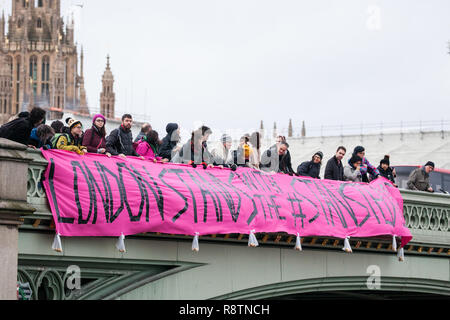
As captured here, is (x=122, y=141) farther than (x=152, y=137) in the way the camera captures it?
No

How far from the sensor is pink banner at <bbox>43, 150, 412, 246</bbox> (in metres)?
17.8

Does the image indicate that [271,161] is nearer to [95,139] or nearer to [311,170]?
[311,170]

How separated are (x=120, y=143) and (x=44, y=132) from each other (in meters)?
2.18

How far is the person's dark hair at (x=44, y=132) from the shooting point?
17.6m

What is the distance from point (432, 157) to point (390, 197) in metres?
49.1

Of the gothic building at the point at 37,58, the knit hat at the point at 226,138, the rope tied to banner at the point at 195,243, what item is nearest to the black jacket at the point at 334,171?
the knit hat at the point at 226,138

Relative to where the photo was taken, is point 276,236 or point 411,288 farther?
point 411,288

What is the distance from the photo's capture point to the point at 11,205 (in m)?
16.2

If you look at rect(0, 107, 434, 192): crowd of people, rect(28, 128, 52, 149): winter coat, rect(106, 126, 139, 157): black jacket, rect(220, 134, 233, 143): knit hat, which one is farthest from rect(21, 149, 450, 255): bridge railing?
rect(28, 128, 52, 149): winter coat

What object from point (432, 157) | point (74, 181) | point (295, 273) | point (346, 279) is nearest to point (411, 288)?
point (346, 279)

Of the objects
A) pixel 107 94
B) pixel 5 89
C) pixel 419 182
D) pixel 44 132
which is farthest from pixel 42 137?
pixel 5 89

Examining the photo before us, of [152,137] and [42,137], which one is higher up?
[152,137]
